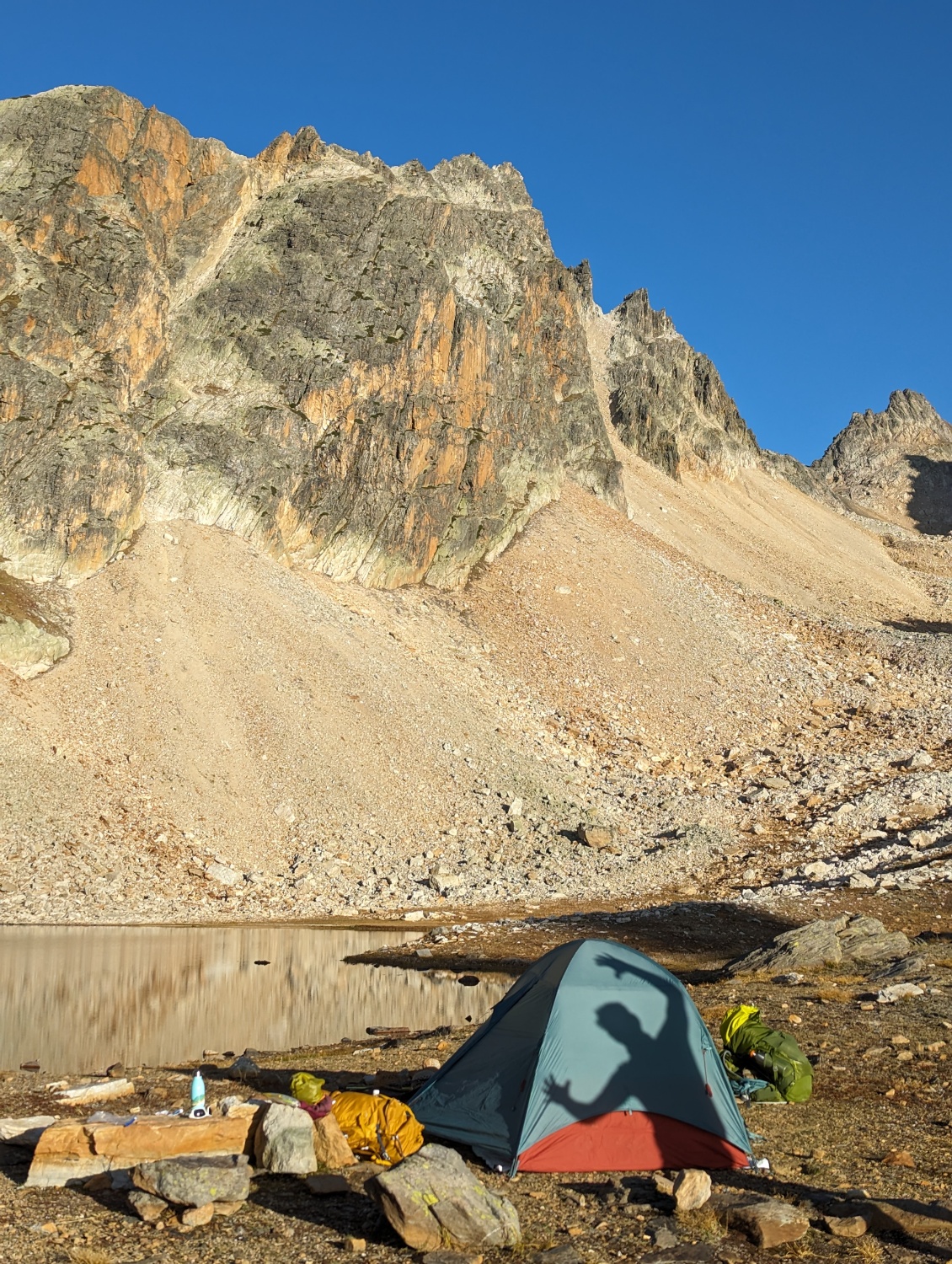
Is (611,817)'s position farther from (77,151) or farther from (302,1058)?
(77,151)

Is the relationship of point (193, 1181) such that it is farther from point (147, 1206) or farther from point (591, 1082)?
point (591, 1082)

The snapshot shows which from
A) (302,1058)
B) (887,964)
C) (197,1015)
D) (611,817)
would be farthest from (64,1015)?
(611,817)

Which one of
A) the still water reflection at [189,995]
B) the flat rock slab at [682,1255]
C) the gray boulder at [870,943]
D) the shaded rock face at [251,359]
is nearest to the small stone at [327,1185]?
the flat rock slab at [682,1255]

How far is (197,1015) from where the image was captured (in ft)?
63.4

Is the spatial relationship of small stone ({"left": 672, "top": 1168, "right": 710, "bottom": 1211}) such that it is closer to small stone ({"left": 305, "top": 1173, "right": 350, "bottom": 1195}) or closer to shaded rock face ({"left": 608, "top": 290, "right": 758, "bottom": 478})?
small stone ({"left": 305, "top": 1173, "right": 350, "bottom": 1195})

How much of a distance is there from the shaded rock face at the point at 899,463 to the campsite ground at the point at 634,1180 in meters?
134

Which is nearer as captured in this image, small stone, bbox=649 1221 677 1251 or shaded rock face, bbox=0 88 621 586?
small stone, bbox=649 1221 677 1251

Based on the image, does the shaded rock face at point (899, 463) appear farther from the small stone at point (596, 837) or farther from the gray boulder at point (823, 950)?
the gray boulder at point (823, 950)

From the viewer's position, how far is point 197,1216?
855cm

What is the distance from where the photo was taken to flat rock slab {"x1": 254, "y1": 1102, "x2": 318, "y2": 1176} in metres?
9.64

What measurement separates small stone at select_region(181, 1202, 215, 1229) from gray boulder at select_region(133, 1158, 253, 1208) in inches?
2.4

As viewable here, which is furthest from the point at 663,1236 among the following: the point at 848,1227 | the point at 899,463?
the point at 899,463

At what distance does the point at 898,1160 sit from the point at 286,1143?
6054mm

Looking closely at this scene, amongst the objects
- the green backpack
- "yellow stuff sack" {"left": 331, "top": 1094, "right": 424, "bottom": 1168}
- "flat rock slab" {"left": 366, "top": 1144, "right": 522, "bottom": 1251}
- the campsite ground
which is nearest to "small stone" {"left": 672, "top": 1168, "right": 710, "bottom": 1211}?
the campsite ground
